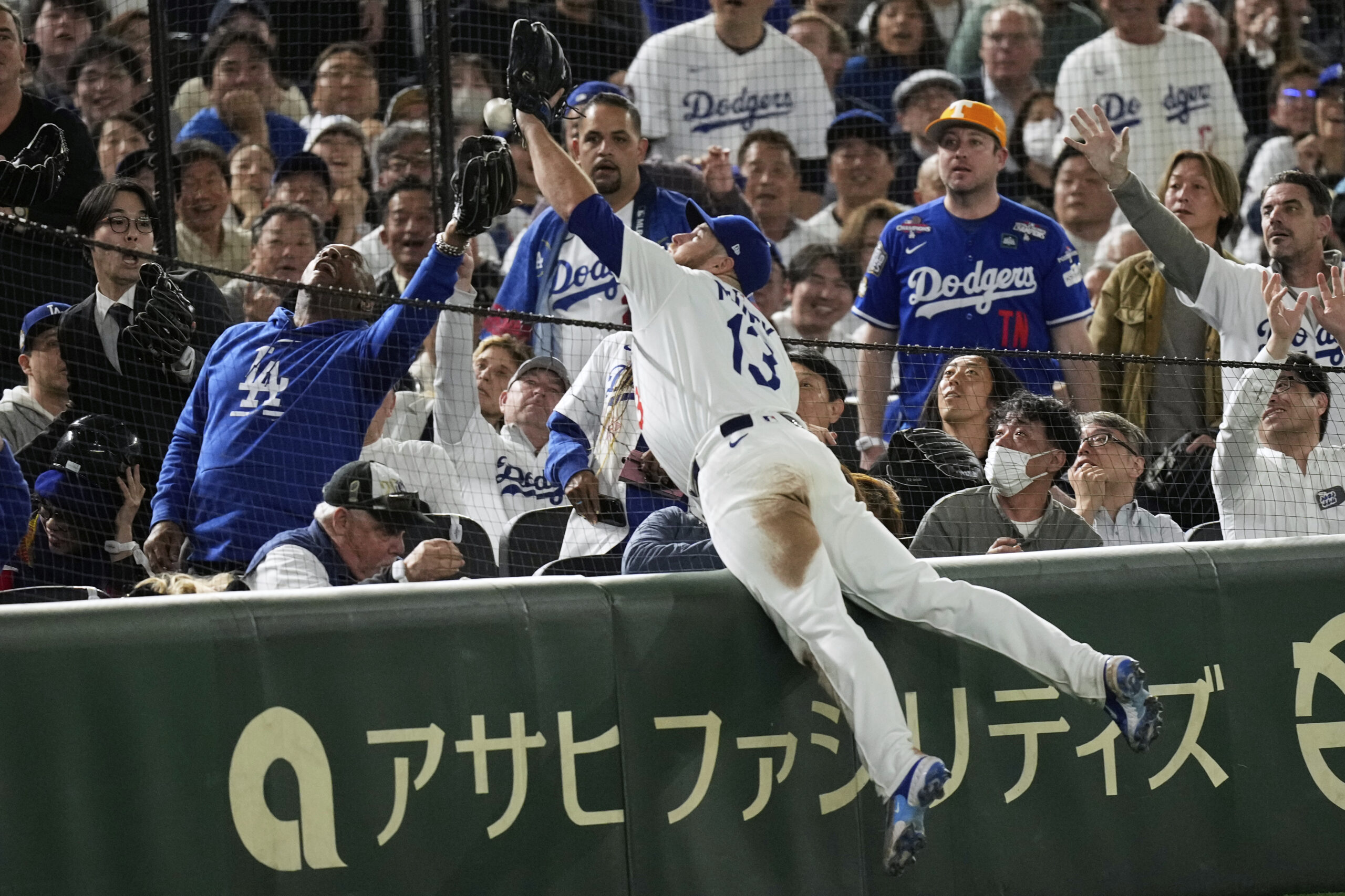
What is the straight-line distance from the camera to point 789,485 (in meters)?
4.19

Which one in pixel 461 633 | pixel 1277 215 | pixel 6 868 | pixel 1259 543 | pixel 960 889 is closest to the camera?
pixel 6 868

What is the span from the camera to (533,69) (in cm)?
446

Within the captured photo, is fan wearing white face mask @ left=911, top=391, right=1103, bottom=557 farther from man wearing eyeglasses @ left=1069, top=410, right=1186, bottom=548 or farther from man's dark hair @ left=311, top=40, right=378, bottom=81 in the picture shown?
man's dark hair @ left=311, top=40, right=378, bottom=81

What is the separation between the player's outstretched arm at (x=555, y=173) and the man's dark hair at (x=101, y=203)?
6.63ft

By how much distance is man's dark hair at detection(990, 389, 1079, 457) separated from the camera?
17.4 feet

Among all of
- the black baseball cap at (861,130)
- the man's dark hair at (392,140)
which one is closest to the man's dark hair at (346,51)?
the man's dark hair at (392,140)

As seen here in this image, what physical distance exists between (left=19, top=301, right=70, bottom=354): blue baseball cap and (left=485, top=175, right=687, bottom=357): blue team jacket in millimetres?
1566

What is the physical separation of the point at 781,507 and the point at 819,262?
340 cm

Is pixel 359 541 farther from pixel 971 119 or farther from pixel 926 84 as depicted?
pixel 926 84

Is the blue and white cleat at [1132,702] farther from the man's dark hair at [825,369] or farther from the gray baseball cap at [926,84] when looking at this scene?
the gray baseball cap at [926,84]

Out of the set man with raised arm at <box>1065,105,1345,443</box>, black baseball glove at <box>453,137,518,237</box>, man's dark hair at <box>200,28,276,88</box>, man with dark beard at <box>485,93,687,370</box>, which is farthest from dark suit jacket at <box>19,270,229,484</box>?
man with raised arm at <box>1065,105,1345,443</box>

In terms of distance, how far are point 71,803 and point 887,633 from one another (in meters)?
2.03

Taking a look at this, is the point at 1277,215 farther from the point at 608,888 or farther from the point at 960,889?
the point at 608,888

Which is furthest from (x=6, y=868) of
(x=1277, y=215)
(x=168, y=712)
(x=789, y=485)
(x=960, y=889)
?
(x=1277, y=215)
